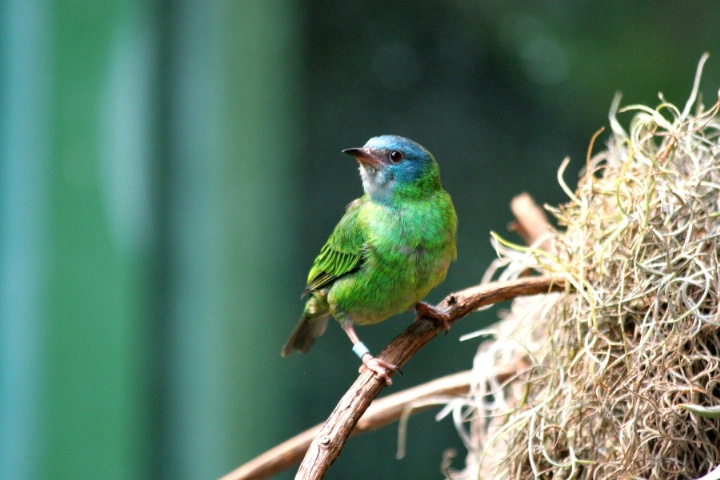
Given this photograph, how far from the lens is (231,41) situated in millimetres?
3205

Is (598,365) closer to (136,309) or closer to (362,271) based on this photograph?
(362,271)

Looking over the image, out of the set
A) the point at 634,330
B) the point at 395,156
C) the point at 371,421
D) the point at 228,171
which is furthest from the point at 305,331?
the point at 228,171

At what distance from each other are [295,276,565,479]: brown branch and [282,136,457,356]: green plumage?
0.28 ft

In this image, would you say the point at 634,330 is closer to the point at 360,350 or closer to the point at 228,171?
the point at 360,350

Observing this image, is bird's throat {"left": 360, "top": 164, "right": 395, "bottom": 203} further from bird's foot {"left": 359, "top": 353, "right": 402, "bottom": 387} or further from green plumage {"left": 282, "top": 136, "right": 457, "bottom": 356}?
bird's foot {"left": 359, "top": 353, "right": 402, "bottom": 387}

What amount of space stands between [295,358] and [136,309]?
0.68 m

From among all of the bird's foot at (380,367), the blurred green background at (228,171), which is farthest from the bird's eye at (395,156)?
the blurred green background at (228,171)

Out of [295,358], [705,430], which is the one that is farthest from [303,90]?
[705,430]

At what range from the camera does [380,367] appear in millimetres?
1437

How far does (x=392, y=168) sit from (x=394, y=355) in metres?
0.41

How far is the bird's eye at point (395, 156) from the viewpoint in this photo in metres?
1.67

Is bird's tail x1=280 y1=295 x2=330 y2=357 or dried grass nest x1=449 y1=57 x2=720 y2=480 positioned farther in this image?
bird's tail x1=280 y1=295 x2=330 y2=357

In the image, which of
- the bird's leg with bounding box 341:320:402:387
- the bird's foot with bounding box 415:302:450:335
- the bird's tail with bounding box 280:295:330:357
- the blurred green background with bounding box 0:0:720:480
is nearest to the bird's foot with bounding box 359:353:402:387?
the bird's leg with bounding box 341:320:402:387

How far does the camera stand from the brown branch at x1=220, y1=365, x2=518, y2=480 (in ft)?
5.55
